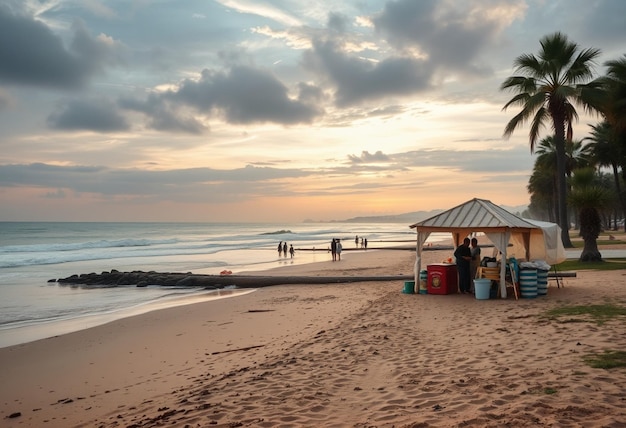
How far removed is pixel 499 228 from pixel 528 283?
1623mm

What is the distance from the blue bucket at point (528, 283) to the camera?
1293 centimetres

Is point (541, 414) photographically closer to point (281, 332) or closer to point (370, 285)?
point (281, 332)

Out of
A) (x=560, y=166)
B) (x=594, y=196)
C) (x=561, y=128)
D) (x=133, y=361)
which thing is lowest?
(x=133, y=361)

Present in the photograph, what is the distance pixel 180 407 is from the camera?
5902 mm

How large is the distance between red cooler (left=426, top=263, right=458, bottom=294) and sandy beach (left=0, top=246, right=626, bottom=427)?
5.18ft

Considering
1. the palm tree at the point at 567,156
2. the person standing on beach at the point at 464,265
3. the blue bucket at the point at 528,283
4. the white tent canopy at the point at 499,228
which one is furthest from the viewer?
the palm tree at the point at 567,156

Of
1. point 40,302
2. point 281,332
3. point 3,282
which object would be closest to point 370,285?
point 281,332

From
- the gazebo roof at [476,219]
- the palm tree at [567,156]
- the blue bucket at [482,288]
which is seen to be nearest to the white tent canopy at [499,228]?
the gazebo roof at [476,219]

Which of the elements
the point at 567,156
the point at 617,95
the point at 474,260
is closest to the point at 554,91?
the point at 617,95

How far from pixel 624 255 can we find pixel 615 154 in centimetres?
2382

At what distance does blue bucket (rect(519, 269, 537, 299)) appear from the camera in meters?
Result: 12.9

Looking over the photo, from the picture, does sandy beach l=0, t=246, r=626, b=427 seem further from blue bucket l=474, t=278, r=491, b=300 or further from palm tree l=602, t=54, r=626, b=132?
palm tree l=602, t=54, r=626, b=132

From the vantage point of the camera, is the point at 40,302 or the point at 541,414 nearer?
the point at 541,414

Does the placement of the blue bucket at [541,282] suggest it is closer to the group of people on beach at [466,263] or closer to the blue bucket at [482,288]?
the blue bucket at [482,288]
